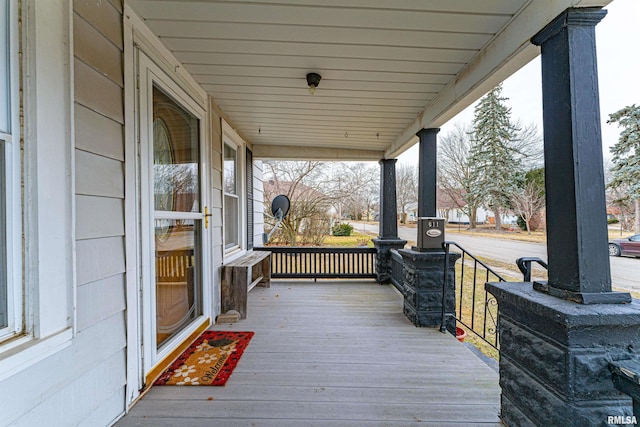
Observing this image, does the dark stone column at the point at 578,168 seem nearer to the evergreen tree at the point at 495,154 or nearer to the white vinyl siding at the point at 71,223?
the white vinyl siding at the point at 71,223

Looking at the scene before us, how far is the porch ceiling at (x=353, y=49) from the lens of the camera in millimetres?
1552

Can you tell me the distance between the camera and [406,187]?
46.2 ft

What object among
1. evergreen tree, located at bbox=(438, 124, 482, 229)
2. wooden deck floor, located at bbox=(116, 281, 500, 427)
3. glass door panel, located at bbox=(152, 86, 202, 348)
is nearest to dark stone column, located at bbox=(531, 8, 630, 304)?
wooden deck floor, located at bbox=(116, 281, 500, 427)

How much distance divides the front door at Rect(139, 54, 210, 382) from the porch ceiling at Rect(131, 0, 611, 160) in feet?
1.20

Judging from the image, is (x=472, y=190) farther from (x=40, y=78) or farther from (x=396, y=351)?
(x=40, y=78)

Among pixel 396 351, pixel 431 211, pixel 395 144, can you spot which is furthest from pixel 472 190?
pixel 396 351

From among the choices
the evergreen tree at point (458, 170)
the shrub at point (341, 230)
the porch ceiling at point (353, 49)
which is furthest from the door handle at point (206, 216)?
the evergreen tree at point (458, 170)

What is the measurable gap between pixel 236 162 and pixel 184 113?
66.0 inches

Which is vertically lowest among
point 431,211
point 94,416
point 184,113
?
Result: point 94,416

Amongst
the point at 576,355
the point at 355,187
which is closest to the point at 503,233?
the point at 355,187

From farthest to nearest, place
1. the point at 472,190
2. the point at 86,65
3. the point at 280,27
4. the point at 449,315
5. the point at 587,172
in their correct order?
1. the point at 472,190
2. the point at 449,315
3. the point at 280,27
4. the point at 86,65
5. the point at 587,172

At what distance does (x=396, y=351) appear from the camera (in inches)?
90.4

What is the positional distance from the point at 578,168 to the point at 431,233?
169 centimetres

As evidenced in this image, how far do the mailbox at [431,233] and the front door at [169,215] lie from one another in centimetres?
224
